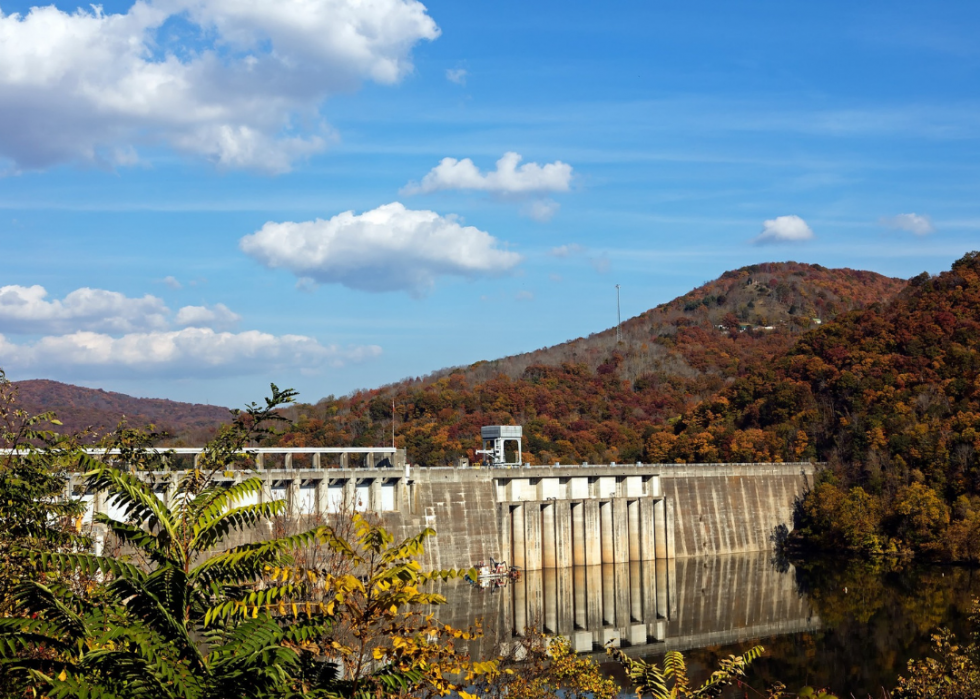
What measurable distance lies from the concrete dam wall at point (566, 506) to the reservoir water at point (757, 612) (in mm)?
2905

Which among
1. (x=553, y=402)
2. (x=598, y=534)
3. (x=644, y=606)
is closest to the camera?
(x=644, y=606)

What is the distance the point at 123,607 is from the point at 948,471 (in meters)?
87.8

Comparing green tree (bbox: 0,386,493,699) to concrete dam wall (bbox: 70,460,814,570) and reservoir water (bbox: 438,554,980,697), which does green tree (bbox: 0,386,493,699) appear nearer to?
reservoir water (bbox: 438,554,980,697)

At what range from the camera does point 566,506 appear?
86.0 meters

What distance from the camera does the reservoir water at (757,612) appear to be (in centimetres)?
5203

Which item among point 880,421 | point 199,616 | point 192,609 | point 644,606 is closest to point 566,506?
point 644,606

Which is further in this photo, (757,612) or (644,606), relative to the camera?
(644,606)

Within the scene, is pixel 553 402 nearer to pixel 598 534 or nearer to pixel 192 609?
pixel 598 534

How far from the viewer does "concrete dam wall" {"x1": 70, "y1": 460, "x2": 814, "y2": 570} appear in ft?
253

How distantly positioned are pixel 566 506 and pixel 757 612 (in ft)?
74.5

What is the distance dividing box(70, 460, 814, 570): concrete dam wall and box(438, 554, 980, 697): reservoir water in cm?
290

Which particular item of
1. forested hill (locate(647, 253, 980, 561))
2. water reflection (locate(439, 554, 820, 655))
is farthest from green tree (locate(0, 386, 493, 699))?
forested hill (locate(647, 253, 980, 561))

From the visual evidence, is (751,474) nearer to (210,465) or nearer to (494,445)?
(494,445)

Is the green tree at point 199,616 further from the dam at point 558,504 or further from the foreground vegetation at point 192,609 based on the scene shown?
the dam at point 558,504
